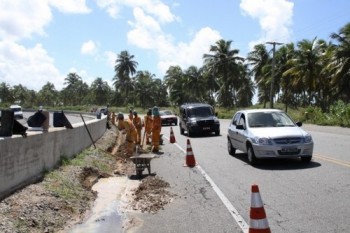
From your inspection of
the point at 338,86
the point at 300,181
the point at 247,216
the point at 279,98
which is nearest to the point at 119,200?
the point at 247,216

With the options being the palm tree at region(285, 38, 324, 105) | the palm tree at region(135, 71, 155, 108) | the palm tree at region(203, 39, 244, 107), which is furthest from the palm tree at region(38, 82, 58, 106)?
the palm tree at region(285, 38, 324, 105)

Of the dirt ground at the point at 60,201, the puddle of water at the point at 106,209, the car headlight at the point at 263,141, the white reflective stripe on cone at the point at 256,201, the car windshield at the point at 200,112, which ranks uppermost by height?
the car windshield at the point at 200,112

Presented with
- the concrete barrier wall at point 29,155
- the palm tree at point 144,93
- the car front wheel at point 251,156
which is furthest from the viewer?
the palm tree at point 144,93

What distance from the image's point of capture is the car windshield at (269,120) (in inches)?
559

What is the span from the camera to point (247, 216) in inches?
293

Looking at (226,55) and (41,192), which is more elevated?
(226,55)

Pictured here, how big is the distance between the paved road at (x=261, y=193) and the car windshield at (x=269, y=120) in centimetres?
107

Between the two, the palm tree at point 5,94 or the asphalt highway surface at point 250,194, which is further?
the palm tree at point 5,94

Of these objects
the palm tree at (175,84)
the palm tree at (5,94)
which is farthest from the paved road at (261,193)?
the palm tree at (5,94)

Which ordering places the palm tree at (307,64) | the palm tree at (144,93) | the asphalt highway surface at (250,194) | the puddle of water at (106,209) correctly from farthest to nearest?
Answer: the palm tree at (144,93) < the palm tree at (307,64) < the puddle of water at (106,209) < the asphalt highway surface at (250,194)

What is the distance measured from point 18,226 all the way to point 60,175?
162 inches

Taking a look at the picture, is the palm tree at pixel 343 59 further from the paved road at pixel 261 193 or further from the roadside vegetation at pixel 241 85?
the paved road at pixel 261 193

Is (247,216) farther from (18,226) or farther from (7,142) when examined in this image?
(7,142)

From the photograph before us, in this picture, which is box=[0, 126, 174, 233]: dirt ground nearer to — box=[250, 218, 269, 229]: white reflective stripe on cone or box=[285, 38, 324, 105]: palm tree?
box=[250, 218, 269, 229]: white reflective stripe on cone
